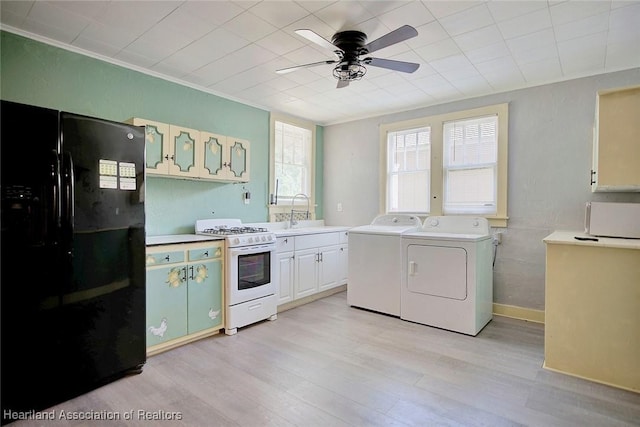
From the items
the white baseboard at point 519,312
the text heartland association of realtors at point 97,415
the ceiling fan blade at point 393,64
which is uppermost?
the ceiling fan blade at point 393,64

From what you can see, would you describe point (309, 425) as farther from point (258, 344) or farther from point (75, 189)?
point (75, 189)

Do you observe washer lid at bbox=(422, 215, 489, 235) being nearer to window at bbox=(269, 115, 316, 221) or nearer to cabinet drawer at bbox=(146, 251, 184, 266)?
window at bbox=(269, 115, 316, 221)

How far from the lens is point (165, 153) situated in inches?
122

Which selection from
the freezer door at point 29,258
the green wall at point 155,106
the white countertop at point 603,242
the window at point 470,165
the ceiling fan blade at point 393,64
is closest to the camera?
the freezer door at point 29,258

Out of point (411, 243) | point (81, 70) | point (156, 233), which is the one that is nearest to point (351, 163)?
point (411, 243)

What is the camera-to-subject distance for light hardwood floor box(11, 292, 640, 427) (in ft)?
6.28

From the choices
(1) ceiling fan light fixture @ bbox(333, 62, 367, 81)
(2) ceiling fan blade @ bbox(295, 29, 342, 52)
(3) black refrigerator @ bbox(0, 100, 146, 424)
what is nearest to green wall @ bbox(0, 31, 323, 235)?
(3) black refrigerator @ bbox(0, 100, 146, 424)

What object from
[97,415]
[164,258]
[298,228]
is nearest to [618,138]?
[298,228]

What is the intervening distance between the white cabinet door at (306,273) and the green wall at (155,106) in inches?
33.1

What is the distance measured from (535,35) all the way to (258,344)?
3466 mm

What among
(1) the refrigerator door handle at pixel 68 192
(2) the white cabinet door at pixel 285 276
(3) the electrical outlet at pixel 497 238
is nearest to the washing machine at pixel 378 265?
(2) the white cabinet door at pixel 285 276

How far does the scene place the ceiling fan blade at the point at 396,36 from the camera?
6.50ft

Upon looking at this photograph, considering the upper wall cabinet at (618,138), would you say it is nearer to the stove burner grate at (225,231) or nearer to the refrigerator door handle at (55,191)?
the stove burner grate at (225,231)

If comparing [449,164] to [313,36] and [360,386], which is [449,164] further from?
[360,386]
